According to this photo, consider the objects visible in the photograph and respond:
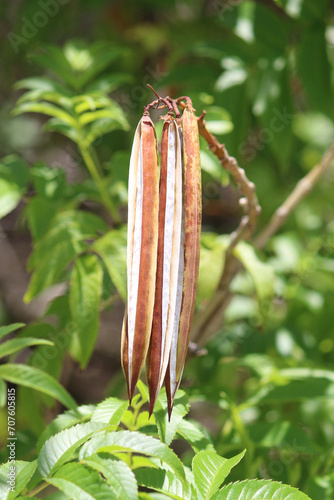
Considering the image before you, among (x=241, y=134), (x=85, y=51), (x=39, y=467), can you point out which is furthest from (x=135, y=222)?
(x=85, y=51)

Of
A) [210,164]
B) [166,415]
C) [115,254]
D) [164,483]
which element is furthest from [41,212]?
[164,483]

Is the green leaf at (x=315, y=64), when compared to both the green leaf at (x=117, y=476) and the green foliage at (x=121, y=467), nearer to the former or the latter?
the green foliage at (x=121, y=467)

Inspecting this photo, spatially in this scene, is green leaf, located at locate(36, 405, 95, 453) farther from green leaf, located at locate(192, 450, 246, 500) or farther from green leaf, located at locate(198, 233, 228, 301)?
green leaf, located at locate(198, 233, 228, 301)

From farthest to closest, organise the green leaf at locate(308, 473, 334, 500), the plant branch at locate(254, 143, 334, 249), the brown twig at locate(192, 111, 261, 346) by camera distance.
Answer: the plant branch at locate(254, 143, 334, 249), the green leaf at locate(308, 473, 334, 500), the brown twig at locate(192, 111, 261, 346)

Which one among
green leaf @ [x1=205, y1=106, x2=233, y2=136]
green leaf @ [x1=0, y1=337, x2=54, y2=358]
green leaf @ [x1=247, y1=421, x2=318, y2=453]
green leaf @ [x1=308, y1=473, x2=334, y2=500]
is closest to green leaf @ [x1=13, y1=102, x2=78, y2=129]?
green leaf @ [x1=205, y1=106, x2=233, y2=136]

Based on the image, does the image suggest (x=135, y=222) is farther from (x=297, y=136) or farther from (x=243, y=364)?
(x=297, y=136)

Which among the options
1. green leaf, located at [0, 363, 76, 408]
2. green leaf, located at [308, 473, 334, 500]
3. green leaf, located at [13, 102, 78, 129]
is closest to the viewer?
green leaf, located at [0, 363, 76, 408]

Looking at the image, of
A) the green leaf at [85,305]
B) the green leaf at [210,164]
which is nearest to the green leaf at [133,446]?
the green leaf at [85,305]
